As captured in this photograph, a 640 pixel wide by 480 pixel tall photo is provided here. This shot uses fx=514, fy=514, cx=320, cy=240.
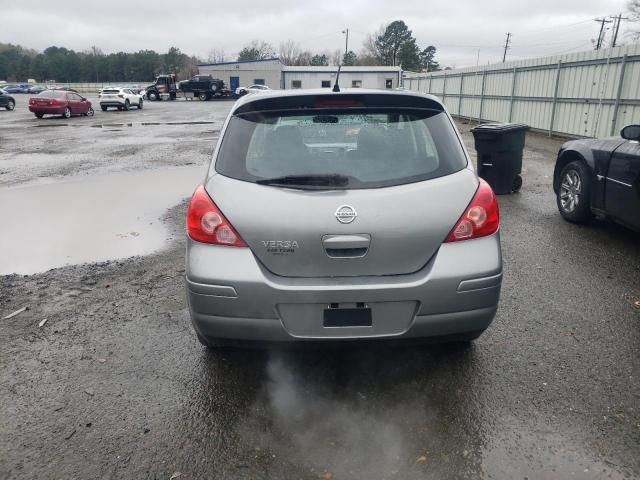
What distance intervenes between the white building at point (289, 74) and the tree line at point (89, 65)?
43216 mm

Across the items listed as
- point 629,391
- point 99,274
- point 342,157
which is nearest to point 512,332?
point 629,391

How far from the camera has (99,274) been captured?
5.06m

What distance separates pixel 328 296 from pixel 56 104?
31.2m

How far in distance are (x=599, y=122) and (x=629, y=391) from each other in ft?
43.0

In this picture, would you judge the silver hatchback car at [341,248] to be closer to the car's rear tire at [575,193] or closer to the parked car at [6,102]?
the car's rear tire at [575,193]

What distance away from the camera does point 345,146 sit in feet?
9.63

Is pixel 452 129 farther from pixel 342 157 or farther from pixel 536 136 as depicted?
pixel 536 136

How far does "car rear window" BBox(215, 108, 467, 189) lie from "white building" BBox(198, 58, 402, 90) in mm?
61359

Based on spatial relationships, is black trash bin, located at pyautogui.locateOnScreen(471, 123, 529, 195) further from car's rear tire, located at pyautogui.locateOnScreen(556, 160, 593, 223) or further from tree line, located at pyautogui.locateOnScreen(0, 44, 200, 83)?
→ tree line, located at pyautogui.locateOnScreen(0, 44, 200, 83)

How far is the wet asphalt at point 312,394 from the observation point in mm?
2441

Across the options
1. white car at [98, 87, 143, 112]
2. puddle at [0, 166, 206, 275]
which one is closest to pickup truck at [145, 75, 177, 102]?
white car at [98, 87, 143, 112]

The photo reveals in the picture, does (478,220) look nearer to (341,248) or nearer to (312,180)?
(341,248)

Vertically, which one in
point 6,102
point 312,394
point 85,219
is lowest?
point 85,219

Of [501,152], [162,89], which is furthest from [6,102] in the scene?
[501,152]
